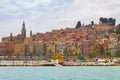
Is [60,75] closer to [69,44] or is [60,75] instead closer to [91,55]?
[91,55]

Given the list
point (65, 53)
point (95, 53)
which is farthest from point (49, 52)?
point (95, 53)

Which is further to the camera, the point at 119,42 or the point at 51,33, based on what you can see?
the point at 51,33

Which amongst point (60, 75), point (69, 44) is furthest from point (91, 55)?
point (60, 75)

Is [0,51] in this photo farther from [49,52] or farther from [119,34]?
[119,34]

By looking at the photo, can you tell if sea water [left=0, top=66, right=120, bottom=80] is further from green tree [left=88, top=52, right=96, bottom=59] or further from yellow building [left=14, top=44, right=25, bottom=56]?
yellow building [left=14, top=44, right=25, bottom=56]

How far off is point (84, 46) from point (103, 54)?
959 centimetres

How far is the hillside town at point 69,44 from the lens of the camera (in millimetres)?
154000

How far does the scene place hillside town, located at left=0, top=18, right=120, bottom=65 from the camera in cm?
15400

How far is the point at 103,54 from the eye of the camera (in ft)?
499

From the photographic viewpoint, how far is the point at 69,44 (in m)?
166

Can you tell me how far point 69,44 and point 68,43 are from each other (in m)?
1.25

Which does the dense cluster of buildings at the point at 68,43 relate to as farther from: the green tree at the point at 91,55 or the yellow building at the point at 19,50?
the green tree at the point at 91,55

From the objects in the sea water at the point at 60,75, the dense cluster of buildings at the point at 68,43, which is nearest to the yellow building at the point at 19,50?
the dense cluster of buildings at the point at 68,43

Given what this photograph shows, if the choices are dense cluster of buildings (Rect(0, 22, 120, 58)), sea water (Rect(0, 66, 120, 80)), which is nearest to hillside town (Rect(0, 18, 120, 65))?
dense cluster of buildings (Rect(0, 22, 120, 58))
